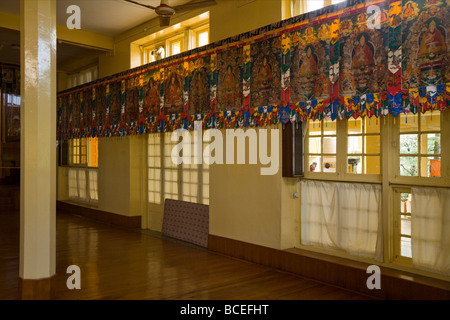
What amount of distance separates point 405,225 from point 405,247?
24 centimetres

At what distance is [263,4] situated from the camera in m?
5.52

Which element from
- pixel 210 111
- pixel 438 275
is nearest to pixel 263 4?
pixel 210 111

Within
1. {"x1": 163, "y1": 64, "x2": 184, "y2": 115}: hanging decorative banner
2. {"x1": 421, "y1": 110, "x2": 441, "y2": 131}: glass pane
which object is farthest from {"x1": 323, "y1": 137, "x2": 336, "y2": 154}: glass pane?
{"x1": 163, "y1": 64, "x2": 184, "y2": 115}: hanging decorative banner

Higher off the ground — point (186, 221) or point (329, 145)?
point (329, 145)

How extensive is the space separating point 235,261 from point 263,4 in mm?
3604

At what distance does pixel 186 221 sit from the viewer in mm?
7027

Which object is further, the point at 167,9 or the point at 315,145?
the point at 315,145

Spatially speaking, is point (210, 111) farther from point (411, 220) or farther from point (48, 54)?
point (411, 220)

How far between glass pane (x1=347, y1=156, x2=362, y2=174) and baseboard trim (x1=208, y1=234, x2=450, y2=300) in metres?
1.06

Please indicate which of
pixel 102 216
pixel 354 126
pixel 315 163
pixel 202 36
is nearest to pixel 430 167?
pixel 354 126

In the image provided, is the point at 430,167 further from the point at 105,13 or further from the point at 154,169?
the point at 105,13

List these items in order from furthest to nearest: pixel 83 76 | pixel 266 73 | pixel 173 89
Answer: pixel 83 76 < pixel 173 89 < pixel 266 73

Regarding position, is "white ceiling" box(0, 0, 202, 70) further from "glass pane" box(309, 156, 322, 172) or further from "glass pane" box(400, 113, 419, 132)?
"glass pane" box(400, 113, 419, 132)

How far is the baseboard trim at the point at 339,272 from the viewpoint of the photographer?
3906 mm
